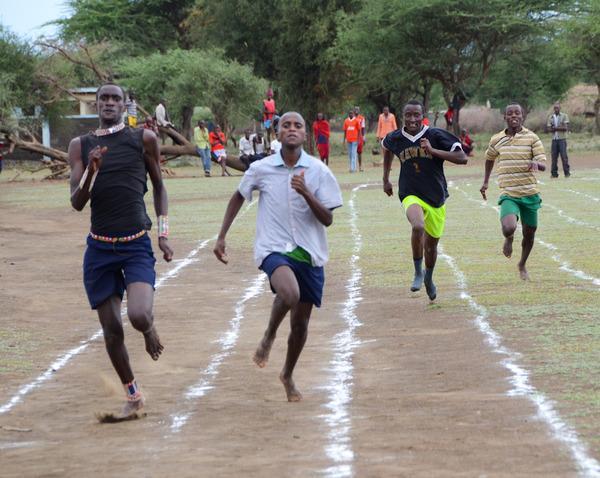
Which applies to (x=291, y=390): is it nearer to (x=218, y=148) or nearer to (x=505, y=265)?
(x=505, y=265)

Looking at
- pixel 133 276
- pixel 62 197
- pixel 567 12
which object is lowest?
pixel 62 197

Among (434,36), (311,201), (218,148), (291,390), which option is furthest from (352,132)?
(311,201)

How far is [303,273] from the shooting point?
7.39 m

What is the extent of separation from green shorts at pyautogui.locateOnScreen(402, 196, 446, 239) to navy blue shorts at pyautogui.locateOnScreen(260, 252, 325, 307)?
13.1 feet

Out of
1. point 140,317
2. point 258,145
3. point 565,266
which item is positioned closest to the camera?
point 140,317

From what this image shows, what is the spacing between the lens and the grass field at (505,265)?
26.6ft

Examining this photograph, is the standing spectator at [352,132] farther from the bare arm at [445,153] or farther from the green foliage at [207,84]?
the bare arm at [445,153]

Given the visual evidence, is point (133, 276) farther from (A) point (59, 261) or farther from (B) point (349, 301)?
(A) point (59, 261)

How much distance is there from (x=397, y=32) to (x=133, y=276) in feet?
135

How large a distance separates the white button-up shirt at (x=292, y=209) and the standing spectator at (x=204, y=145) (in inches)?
1191

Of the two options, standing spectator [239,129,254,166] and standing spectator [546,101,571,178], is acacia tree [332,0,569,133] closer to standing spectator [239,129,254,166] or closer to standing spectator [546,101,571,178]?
standing spectator [239,129,254,166]

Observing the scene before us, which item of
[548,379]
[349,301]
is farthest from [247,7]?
[548,379]

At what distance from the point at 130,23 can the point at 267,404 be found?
54.5 m

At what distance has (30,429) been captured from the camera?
23.1 feet
